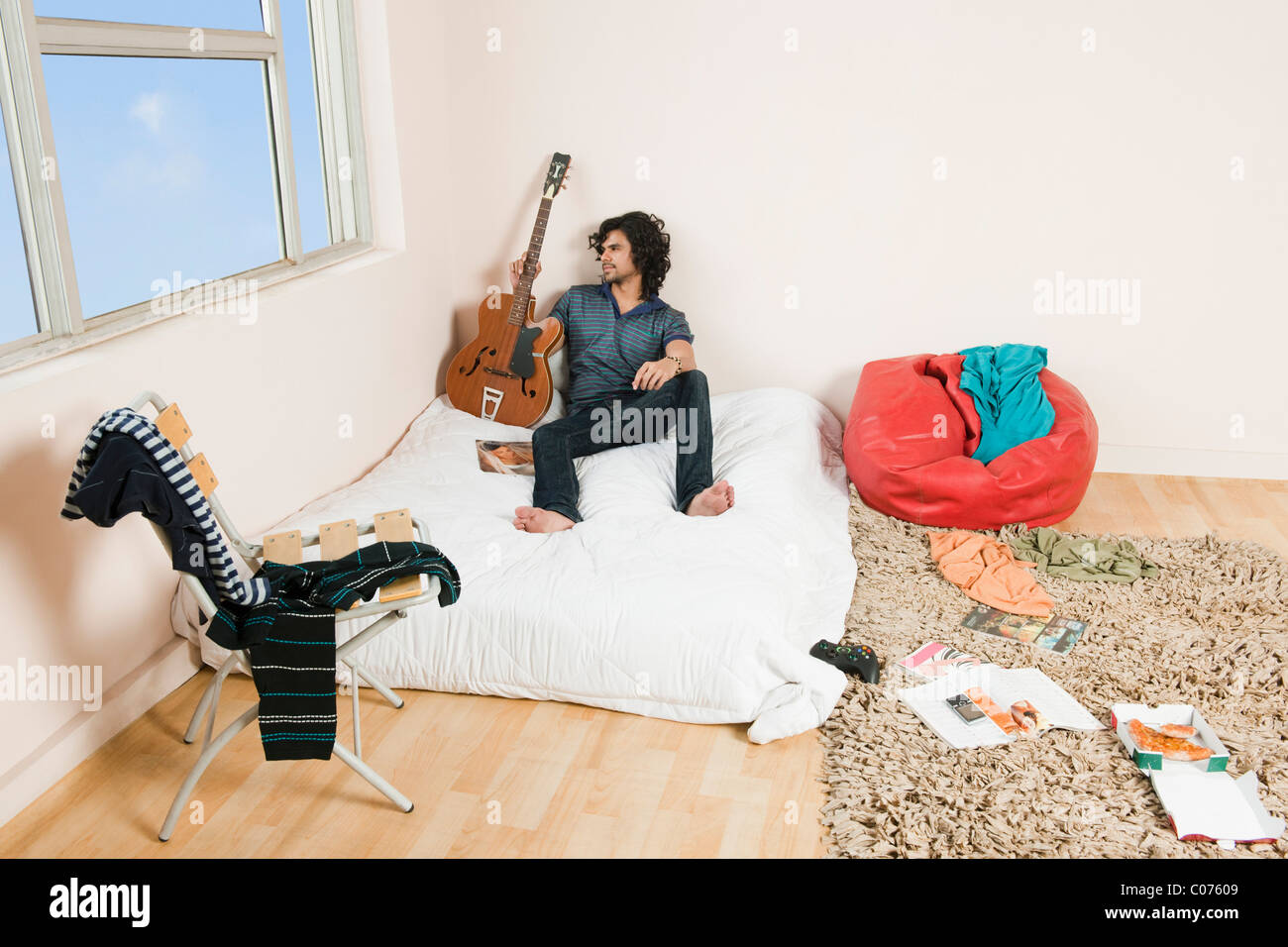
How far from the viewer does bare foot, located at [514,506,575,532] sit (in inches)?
116

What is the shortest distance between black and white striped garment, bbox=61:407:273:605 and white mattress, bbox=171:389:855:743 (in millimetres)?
543

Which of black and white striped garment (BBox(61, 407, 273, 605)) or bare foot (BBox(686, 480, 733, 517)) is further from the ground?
black and white striped garment (BBox(61, 407, 273, 605))

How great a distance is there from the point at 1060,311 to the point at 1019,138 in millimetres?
657

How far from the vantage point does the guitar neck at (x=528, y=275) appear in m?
3.83

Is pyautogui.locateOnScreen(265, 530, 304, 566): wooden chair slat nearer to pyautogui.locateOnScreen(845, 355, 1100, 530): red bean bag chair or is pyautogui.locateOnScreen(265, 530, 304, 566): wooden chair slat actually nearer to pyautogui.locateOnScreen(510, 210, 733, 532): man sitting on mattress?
pyautogui.locateOnScreen(510, 210, 733, 532): man sitting on mattress

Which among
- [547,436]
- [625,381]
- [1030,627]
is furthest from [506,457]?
[1030,627]

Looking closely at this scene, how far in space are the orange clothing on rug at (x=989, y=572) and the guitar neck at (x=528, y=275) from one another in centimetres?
169

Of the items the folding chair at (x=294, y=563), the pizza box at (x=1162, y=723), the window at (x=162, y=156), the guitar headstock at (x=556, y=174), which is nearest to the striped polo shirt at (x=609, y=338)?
the guitar headstock at (x=556, y=174)

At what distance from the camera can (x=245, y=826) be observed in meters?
2.11

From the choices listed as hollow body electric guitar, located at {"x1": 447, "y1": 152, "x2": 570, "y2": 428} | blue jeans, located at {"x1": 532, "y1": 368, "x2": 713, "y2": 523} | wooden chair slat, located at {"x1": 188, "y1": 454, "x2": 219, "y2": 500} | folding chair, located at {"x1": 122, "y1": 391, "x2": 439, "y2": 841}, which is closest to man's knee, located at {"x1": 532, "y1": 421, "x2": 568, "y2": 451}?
blue jeans, located at {"x1": 532, "y1": 368, "x2": 713, "y2": 523}

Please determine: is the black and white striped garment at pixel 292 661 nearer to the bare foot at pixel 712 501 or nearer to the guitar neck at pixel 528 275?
the bare foot at pixel 712 501

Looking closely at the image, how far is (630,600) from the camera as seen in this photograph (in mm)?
2541

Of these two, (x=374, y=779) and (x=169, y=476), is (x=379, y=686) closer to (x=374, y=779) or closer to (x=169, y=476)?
(x=374, y=779)
